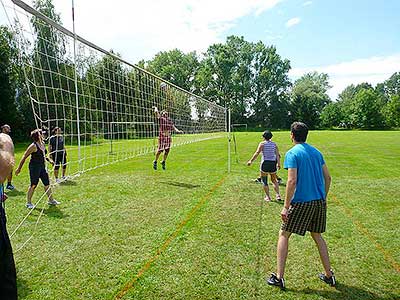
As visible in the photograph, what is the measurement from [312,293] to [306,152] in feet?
4.89

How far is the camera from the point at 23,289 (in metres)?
3.56

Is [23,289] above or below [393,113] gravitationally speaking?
below

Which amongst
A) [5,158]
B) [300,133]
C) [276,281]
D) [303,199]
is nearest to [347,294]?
[276,281]

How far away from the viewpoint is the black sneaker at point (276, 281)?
3.58 m

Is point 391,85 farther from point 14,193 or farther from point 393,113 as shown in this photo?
point 14,193

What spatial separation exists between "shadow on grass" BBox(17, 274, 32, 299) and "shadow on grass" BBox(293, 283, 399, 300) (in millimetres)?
2915

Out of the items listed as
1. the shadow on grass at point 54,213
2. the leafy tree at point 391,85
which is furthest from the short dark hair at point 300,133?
the leafy tree at point 391,85

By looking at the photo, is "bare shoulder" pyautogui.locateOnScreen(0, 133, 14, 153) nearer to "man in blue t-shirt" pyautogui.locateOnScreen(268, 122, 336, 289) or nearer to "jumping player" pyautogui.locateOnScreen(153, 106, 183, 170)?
"man in blue t-shirt" pyautogui.locateOnScreen(268, 122, 336, 289)

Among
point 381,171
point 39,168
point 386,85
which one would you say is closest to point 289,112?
point 381,171

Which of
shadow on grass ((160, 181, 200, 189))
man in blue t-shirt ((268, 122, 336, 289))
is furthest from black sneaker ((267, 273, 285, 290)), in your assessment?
shadow on grass ((160, 181, 200, 189))

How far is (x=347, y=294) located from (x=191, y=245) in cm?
212

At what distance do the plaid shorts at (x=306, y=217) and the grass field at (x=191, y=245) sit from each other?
67cm

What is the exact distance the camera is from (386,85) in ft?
369

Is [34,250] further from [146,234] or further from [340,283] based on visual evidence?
[340,283]
